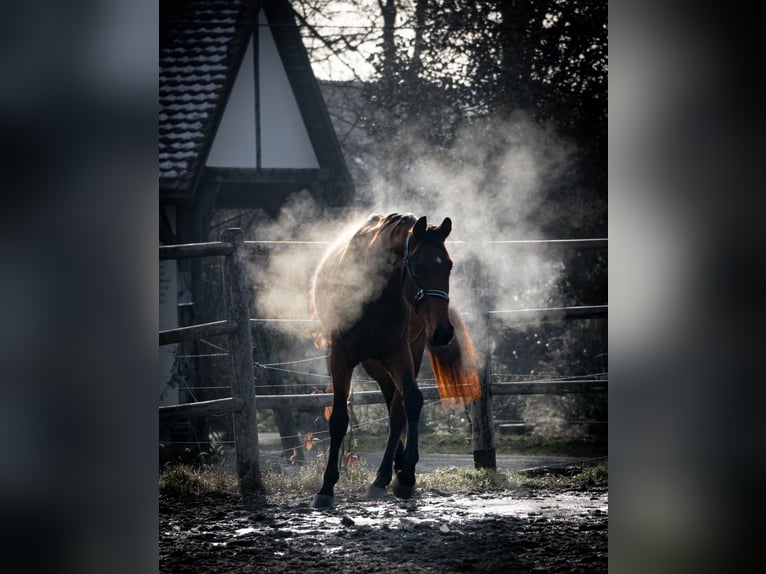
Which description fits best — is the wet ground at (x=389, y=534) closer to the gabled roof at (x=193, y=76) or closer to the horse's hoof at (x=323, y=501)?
the horse's hoof at (x=323, y=501)

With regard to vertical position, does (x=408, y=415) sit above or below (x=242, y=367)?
below

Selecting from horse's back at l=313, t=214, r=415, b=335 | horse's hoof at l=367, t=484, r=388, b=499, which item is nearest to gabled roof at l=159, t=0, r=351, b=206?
horse's back at l=313, t=214, r=415, b=335

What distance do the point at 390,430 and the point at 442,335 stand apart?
2.35ft

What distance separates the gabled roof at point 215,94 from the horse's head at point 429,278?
112 inches

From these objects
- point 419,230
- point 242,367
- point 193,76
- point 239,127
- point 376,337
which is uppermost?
point 193,76

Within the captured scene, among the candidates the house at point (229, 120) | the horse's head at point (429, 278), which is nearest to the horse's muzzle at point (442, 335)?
the horse's head at point (429, 278)

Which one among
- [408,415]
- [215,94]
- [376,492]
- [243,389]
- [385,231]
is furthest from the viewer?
[215,94]

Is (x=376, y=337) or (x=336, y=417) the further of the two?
(x=336, y=417)

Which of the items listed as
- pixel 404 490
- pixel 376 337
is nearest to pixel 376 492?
pixel 404 490

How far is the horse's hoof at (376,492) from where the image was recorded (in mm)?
3629

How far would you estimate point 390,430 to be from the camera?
3.71 meters

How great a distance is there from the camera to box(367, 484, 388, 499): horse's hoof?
363 centimetres

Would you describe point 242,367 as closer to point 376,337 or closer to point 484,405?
point 376,337
